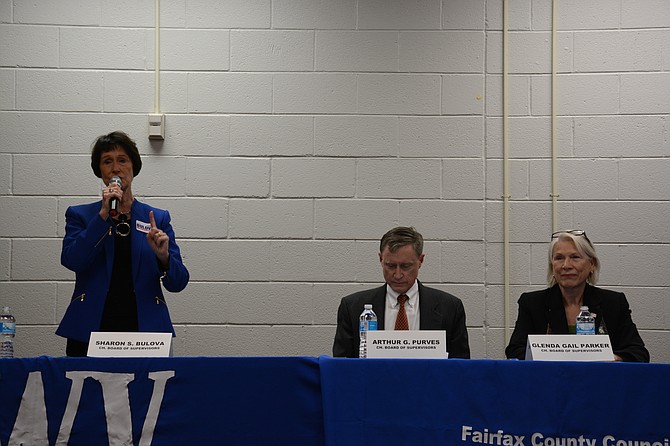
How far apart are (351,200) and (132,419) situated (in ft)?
7.18

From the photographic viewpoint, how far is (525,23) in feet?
14.4

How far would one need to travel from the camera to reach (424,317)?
3.23 meters

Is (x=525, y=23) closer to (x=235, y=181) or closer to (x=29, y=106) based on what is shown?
(x=235, y=181)

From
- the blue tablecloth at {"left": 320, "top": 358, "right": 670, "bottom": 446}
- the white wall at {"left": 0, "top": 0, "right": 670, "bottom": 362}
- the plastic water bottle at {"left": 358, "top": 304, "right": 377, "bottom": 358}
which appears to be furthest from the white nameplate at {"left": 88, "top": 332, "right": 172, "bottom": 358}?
the white wall at {"left": 0, "top": 0, "right": 670, "bottom": 362}

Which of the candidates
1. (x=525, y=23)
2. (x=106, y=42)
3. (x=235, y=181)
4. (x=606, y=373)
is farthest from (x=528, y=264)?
(x=106, y=42)

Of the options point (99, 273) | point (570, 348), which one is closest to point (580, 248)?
point (570, 348)

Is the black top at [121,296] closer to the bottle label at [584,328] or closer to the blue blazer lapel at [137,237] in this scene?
the blue blazer lapel at [137,237]

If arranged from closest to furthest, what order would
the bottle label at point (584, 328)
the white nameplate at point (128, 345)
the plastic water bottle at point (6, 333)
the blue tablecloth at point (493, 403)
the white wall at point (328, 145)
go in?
the blue tablecloth at point (493, 403)
the white nameplate at point (128, 345)
the bottle label at point (584, 328)
the plastic water bottle at point (6, 333)
the white wall at point (328, 145)

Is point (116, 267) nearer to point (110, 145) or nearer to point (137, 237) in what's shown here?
point (137, 237)

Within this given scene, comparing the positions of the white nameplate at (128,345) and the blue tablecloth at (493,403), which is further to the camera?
the white nameplate at (128,345)

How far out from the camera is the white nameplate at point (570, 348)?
8.05 ft

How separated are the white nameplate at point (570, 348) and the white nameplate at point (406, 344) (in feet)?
0.90

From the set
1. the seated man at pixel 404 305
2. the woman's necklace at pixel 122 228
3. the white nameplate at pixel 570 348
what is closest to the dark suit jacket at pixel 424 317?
the seated man at pixel 404 305

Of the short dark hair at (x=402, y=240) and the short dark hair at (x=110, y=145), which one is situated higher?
the short dark hair at (x=110, y=145)
